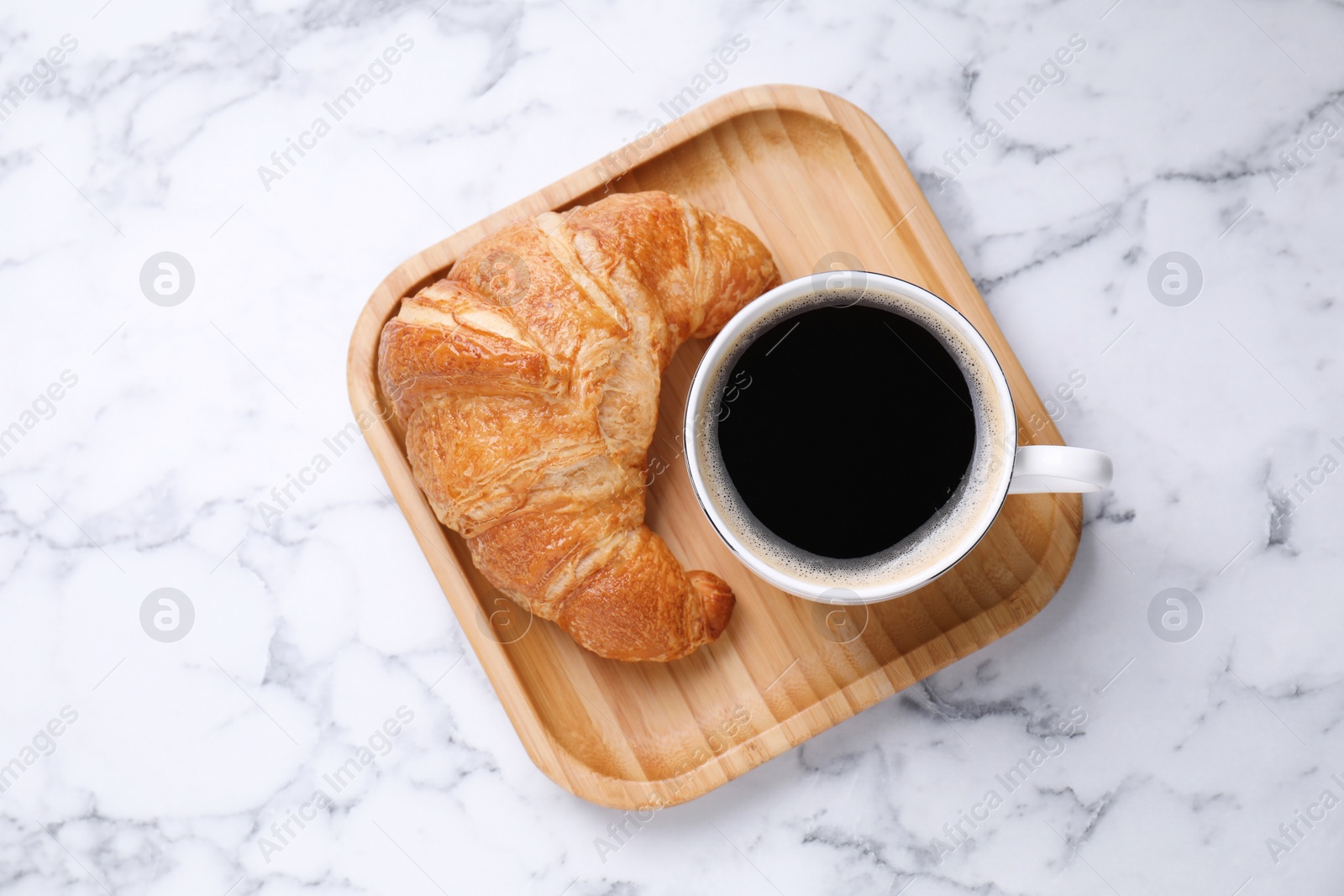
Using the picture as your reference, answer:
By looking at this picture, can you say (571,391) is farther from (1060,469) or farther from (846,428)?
(1060,469)

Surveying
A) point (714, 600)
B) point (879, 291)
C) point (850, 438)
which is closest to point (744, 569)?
point (714, 600)

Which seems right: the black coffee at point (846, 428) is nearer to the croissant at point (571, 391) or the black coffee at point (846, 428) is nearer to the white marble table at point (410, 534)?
the croissant at point (571, 391)

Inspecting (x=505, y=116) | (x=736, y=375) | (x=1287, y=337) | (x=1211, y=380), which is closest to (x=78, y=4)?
(x=505, y=116)

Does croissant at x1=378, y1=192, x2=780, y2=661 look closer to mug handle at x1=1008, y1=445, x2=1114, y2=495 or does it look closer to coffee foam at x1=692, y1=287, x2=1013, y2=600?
coffee foam at x1=692, y1=287, x2=1013, y2=600

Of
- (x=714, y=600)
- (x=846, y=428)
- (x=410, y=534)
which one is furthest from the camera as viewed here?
(x=410, y=534)

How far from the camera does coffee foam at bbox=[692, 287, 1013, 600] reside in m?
1.30

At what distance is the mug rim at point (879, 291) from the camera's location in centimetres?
127

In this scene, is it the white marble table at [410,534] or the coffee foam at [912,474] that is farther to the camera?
the white marble table at [410,534]

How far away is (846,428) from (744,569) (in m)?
0.40

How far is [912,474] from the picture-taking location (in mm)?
1355

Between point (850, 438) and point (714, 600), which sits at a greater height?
point (850, 438)

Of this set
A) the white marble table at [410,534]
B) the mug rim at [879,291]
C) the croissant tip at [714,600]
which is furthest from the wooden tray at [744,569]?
the mug rim at [879,291]

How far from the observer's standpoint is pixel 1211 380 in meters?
1.76

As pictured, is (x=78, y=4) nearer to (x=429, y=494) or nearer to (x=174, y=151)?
(x=174, y=151)
